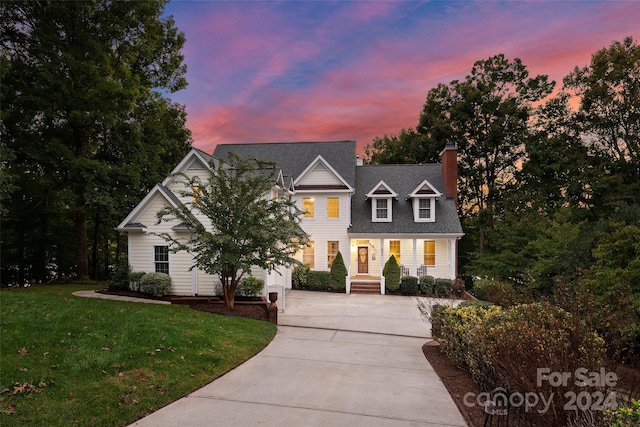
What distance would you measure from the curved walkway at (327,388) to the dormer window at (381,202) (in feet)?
37.1

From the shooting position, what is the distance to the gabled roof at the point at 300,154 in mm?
24281

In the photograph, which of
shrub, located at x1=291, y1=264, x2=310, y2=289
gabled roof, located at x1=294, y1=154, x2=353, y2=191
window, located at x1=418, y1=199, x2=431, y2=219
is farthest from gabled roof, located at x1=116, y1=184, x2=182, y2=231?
window, located at x1=418, y1=199, x2=431, y2=219

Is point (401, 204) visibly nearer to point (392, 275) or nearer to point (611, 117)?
point (392, 275)

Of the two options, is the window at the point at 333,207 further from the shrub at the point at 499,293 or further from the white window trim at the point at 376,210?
the shrub at the point at 499,293

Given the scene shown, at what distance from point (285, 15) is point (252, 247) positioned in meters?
9.22

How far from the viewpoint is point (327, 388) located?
21.2 ft

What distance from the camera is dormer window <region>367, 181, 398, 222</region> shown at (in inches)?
866

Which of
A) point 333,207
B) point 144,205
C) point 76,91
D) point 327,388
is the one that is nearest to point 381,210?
point 333,207

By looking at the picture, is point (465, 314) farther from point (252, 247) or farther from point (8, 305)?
point (8, 305)

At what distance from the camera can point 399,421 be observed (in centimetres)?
525

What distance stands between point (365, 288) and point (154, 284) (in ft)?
38.6

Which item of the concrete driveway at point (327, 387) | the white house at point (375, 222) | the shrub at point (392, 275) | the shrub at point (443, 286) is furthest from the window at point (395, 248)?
the concrete driveway at point (327, 387)

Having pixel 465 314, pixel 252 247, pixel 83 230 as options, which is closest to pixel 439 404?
pixel 465 314

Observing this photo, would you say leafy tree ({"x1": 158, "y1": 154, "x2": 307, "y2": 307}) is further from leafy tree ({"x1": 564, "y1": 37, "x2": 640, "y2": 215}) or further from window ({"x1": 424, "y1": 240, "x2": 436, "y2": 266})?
leafy tree ({"x1": 564, "y1": 37, "x2": 640, "y2": 215})
